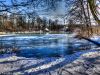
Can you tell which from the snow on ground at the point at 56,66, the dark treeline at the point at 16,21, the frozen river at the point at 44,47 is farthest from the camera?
the frozen river at the point at 44,47

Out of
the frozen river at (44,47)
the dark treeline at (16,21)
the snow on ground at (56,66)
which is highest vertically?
the dark treeline at (16,21)

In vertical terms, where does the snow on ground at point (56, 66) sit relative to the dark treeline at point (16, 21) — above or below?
below

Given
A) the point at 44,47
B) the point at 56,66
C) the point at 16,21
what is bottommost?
the point at 44,47

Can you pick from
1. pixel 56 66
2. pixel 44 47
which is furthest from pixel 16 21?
pixel 44 47

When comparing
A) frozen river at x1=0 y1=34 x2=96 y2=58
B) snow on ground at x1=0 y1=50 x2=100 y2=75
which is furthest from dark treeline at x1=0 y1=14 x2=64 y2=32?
frozen river at x1=0 y1=34 x2=96 y2=58

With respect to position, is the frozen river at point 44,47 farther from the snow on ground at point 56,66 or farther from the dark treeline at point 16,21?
the snow on ground at point 56,66

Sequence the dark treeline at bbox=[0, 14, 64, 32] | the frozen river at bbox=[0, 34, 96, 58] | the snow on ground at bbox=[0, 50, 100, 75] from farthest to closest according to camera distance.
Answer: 1. the frozen river at bbox=[0, 34, 96, 58]
2. the dark treeline at bbox=[0, 14, 64, 32]
3. the snow on ground at bbox=[0, 50, 100, 75]

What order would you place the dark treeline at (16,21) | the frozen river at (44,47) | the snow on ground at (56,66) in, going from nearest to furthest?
1. the snow on ground at (56,66)
2. the dark treeline at (16,21)
3. the frozen river at (44,47)

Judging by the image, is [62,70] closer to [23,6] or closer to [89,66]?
[89,66]

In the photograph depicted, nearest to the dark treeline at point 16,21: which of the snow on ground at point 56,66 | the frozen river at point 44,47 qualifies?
the snow on ground at point 56,66

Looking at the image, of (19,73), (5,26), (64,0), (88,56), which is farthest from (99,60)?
(5,26)

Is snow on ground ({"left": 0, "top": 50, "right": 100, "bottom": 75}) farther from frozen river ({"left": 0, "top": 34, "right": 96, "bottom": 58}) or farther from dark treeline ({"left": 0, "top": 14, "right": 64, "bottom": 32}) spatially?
frozen river ({"left": 0, "top": 34, "right": 96, "bottom": 58})

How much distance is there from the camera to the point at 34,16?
34.9 feet

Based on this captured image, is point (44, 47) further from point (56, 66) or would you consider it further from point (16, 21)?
point (56, 66)
